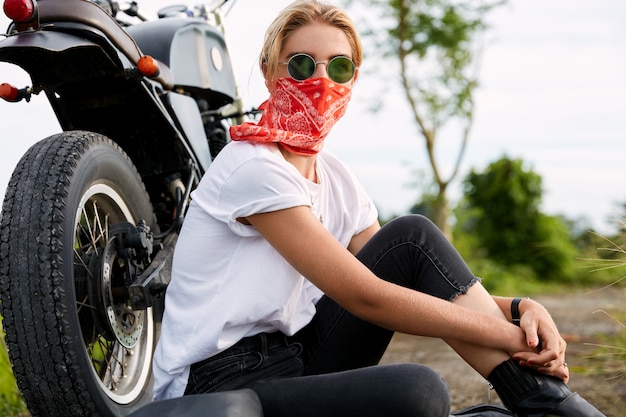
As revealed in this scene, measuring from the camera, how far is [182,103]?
104 inches

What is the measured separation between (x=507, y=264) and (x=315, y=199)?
45.6ft

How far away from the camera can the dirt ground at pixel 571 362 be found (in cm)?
285

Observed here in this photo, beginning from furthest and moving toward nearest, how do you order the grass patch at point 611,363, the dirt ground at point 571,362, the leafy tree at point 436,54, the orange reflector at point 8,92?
the leafy tree at point 436,54 → the grass patch at point 611,363 → the dirt ground at point 571,362 → the orange reflector at point 8,92

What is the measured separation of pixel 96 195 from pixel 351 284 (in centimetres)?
84

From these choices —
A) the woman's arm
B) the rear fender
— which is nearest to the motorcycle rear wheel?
the rear fender

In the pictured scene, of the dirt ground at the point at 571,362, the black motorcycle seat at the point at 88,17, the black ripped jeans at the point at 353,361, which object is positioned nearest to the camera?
the black ripped jeans at the point at 353,361

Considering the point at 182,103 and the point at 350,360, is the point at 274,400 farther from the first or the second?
the point at 182,103

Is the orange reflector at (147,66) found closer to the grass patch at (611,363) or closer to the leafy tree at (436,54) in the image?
the grass patch at (611,363)

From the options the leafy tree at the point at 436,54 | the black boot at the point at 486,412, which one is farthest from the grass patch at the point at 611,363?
the leafy tree at the point at 436,54

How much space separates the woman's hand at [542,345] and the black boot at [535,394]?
21 mm

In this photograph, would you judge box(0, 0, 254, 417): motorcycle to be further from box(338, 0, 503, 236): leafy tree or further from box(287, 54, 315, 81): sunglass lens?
box(338, 0, 503, 236): leafy tree

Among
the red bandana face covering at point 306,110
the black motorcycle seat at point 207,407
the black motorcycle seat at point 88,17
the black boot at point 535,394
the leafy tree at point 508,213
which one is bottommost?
the leafy tree at point 508,213

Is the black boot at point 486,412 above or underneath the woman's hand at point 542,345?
underneath

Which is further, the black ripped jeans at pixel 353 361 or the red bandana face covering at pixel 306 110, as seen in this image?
the red bandana face covering at pixel 306 110
